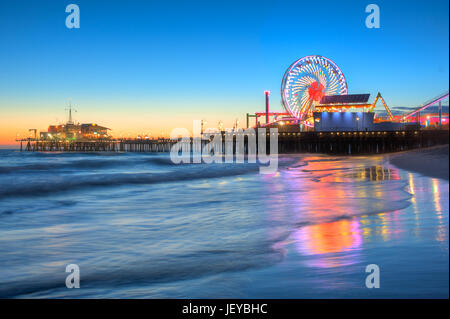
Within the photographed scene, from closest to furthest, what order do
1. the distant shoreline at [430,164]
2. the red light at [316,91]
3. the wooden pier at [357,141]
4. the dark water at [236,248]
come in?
the dark water at [236,248] → the distant shoreline at [430,164] → the wooden pier at [357,141] → the red light at [316,91]

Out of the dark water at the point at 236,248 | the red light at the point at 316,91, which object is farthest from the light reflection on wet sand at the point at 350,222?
the red light at the point at 316,91

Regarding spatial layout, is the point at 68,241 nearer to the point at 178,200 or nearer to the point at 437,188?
the point at 178,200

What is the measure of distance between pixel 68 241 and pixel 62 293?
269 cm

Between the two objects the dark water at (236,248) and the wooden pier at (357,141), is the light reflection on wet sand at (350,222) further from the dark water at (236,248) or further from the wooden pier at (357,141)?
the wooden pier at (357,141)

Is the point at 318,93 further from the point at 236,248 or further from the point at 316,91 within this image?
the point at 236,248

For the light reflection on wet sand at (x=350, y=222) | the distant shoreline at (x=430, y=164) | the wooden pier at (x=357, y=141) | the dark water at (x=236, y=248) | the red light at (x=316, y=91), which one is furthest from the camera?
the red light at (x=316, y=91)

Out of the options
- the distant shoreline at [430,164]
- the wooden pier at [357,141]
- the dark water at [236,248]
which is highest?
the wooden pier at [357,141]

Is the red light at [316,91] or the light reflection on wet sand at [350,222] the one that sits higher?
the red light at [316,91]

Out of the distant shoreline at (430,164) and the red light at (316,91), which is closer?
the distant shoreline at (430,164)

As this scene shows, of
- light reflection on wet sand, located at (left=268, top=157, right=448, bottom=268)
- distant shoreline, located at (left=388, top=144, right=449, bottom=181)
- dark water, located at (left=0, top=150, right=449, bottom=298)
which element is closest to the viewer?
dark water, located at (left=0, top=150, right=449, bottom=298)

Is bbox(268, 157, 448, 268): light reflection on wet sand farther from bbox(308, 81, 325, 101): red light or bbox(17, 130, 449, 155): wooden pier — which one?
bbox(308, 81, 325, 101): red light

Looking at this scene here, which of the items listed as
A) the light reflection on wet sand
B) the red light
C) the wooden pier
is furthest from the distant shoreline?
the red light
